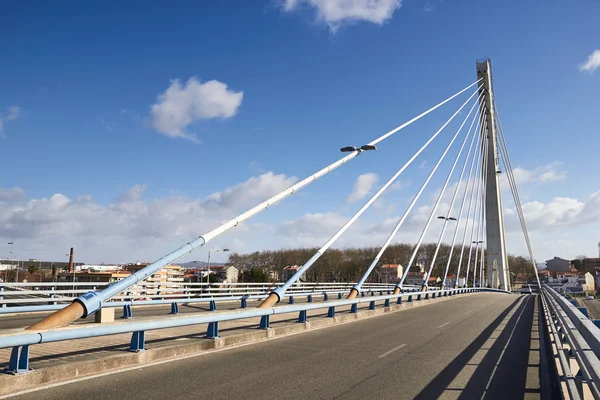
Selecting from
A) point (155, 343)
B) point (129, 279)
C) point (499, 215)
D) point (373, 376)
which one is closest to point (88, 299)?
point (129, 279)

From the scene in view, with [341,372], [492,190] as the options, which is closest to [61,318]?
[341,372]

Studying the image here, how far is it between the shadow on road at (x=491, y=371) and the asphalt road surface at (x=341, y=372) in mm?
16

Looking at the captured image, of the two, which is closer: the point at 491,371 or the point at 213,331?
the point at 491,371

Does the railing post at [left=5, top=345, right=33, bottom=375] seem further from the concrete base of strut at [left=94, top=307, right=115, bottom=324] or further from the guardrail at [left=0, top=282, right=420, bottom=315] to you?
the guardrail at [left=0, top=282, right=420, bottom=315]

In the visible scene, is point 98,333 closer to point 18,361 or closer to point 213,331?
point 18,361

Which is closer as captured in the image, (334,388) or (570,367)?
(334,388)

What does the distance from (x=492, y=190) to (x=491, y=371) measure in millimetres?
50190

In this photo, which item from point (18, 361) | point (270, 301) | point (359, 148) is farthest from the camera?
point (359, 148)

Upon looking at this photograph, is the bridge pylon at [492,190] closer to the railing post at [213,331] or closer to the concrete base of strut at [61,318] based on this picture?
the railing post at [213,331]

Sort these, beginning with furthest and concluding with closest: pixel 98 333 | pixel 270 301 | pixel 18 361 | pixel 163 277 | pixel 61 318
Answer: pixel 163 277
pixel 270 301
pixel 61 318
pixel 98 333
pixel 18 361

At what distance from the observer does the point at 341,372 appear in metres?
8.66

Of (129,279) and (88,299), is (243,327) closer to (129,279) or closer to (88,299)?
(129,279)

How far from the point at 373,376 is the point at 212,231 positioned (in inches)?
233

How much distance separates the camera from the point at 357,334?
14.3m
